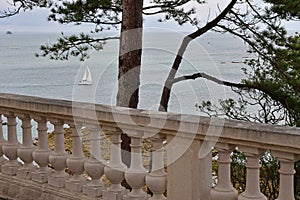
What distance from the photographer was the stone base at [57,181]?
3.07m

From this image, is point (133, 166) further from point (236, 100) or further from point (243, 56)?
point (243, 56)

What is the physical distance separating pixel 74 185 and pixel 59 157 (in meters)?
0.21

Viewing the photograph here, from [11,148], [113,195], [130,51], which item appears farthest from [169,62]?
[113,195]

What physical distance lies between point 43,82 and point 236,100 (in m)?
5.22

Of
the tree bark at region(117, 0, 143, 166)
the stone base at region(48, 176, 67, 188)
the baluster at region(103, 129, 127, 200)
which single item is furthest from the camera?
the tree bark at region(117, 0, 143, 166)

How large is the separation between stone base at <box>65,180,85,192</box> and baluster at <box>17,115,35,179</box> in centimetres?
38

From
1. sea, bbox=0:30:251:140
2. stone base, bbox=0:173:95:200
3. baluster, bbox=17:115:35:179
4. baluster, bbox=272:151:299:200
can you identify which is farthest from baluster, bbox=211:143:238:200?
sea, bbox=0:30:251:140

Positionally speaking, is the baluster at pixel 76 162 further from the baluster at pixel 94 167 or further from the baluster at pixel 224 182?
the baluster at pixel 224 182

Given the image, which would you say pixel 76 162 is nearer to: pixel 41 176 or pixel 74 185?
pixel 74 185

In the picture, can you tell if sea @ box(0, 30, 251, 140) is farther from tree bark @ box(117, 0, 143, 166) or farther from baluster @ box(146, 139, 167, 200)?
baluster @ box(146, 139, 167, 200)

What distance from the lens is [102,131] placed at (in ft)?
9.23

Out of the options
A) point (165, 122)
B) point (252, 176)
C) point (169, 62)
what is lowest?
point (252, 176)

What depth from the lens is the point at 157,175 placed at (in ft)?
8.51

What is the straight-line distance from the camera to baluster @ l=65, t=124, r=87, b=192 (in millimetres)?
2927
